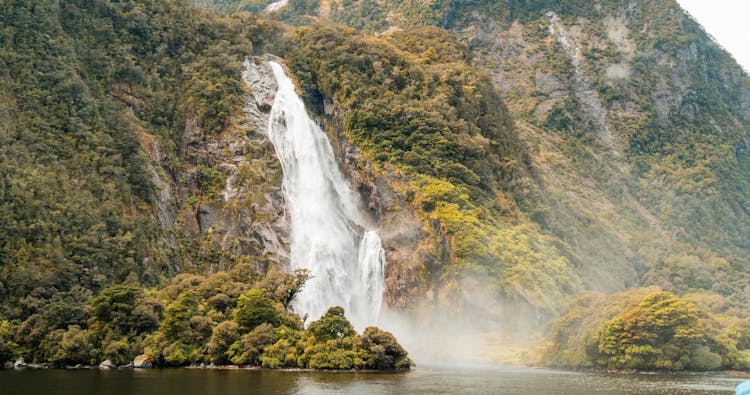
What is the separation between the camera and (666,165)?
14000 cm

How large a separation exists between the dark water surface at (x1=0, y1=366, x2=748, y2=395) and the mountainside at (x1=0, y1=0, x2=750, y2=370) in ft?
27.7

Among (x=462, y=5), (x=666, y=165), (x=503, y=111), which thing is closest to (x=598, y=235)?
(x=503, y=111)

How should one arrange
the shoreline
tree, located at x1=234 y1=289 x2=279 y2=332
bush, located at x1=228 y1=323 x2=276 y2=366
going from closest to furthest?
1. the shoreline
2. bush, located at x1=228 y1=323 x2=276 y2=366
3. tree, located at x1=234 y1=289 x2=279 y2=332

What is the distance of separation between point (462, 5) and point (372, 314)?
89468 millimetres

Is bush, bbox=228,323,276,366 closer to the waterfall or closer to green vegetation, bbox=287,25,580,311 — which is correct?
the waterfall

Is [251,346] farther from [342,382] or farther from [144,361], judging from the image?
[342,382]

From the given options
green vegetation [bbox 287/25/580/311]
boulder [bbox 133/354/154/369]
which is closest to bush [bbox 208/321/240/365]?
boulder [bbox 133/354/154/369]

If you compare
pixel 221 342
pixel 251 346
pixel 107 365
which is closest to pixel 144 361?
pixel 107 365

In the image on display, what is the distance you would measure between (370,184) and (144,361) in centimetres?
4052

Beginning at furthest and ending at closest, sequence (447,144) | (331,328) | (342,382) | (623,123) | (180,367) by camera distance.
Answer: (623,123) < (447,144) < (331,328) < (180,367) < (342,382)

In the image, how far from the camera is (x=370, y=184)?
96.9 meters

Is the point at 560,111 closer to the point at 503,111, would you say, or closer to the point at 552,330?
the point at 503,111

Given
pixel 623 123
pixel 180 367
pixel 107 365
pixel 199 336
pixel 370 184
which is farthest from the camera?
pixel 623 123

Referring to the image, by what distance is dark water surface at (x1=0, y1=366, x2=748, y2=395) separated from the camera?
4369 cm
